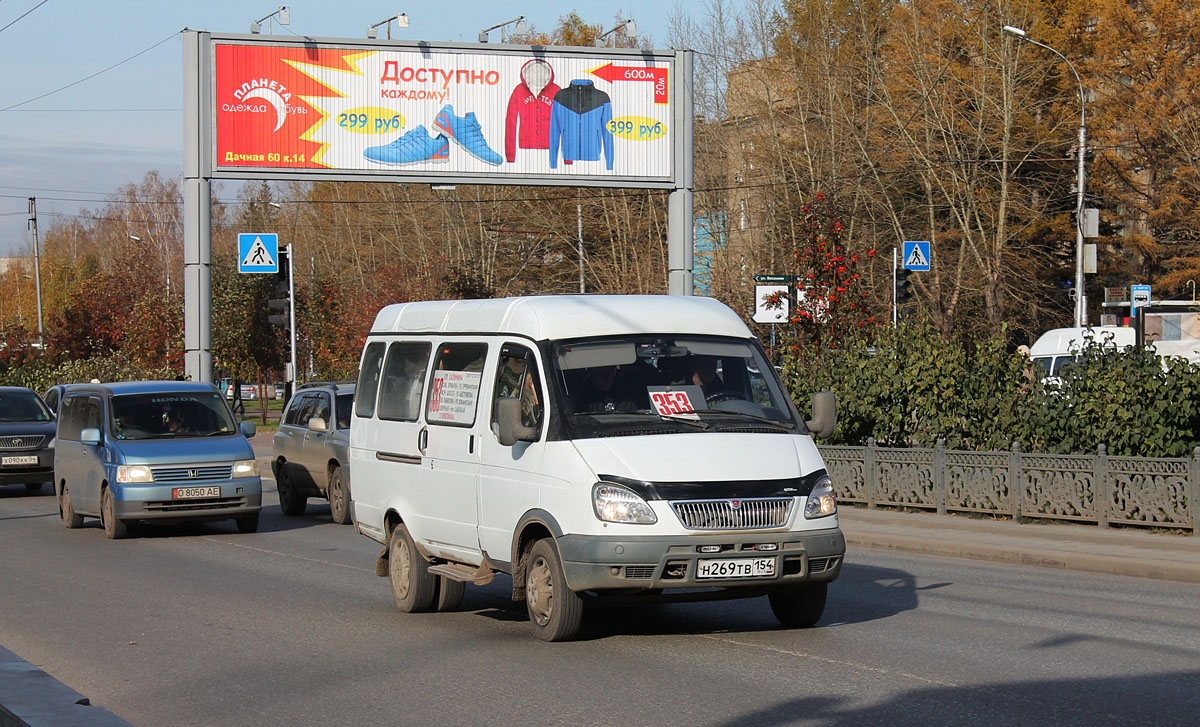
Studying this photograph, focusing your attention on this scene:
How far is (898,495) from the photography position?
1878cm

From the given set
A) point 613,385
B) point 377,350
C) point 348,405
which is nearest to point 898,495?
point 348,405

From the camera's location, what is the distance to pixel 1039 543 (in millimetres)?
15000

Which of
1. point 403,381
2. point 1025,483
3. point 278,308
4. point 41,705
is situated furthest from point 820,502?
point 278,308

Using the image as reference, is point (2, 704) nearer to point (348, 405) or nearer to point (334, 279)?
point (348, 405)

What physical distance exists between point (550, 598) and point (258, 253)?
22824 mm

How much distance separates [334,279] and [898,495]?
4297cm

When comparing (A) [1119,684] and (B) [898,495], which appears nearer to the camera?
(A) [1119,684]

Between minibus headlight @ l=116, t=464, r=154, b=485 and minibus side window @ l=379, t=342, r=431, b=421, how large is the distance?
21.8 ft

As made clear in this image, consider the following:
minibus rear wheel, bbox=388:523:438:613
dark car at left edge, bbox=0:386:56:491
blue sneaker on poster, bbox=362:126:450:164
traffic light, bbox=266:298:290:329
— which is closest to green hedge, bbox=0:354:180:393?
traffic light, bbox=266:298:290:329

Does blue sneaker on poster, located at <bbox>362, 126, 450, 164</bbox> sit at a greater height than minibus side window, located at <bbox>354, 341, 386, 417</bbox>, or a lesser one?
greater

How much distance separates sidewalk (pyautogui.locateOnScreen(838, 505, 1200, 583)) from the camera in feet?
43.9

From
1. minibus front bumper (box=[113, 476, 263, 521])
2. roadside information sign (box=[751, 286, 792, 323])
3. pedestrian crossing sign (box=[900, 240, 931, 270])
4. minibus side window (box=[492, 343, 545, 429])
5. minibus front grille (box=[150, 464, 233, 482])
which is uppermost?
pedestrian crossing sign (box=[900, 240, 931, 270])

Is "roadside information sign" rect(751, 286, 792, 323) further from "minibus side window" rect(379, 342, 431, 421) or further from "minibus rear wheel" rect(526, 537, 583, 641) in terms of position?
"minibus rear wheel" rect(526, 537, 583, 641)

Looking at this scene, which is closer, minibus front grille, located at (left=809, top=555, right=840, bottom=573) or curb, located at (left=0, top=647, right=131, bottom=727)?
curb, located at (left=0, top=647, right=131, bottom=727)
